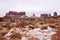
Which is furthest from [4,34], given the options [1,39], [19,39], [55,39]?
[55,39]

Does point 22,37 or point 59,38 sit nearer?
point 59,38

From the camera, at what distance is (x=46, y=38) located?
19.1 metres

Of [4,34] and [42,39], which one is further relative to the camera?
[4,34]

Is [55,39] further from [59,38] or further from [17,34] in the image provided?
[17,34]

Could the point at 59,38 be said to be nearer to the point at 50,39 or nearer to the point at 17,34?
the point at 50,39

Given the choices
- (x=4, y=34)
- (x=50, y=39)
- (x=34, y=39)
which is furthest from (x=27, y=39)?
(x=4, y=34)

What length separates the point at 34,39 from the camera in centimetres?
1859

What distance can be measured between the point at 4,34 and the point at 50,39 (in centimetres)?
639

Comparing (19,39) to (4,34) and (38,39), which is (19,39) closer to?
(38,39)

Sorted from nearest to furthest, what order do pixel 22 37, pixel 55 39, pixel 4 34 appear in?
pixel 55 39 → pixel 22 37 → pixel 4 34

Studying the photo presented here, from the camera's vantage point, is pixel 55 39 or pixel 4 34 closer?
pixel 55 39

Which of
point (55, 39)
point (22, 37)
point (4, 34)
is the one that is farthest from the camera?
point (4, 34)

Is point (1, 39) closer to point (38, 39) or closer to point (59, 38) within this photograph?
point (38, 39)

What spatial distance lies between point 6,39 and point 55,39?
14.8ft
